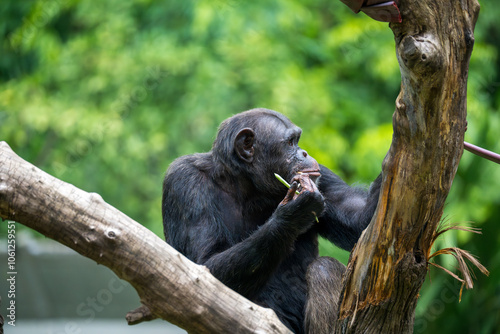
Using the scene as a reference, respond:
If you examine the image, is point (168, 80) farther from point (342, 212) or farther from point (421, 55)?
point (421, 55)

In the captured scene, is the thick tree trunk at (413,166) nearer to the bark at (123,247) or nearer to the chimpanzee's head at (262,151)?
the bark at (123,247)

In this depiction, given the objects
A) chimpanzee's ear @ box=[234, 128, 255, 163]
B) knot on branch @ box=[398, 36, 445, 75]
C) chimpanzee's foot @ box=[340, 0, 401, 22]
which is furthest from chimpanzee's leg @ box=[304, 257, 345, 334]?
chimpanzee's foot @ box=[340, 0, 401, 22]

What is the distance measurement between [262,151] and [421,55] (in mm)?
2003

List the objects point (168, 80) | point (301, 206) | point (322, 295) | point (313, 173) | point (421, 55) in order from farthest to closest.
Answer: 1. point (168, 80)
2. point (313, 173)
3. point (322, 295)
4. point (301, 206)
5. point (421, 55)

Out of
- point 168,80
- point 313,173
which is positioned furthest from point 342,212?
point 168,80

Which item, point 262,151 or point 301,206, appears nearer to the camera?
Result: point 301,206

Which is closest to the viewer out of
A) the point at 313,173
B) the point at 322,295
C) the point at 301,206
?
the point at 301,206

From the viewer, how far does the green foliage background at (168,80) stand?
32.2 feet

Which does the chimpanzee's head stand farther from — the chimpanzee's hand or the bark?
the bark

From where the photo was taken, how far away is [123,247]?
301cm

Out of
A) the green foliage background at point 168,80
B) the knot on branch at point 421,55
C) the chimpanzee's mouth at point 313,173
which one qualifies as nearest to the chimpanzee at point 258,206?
the chimpanzee's mouth at point 313,173

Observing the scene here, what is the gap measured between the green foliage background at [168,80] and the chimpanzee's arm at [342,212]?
3771mm

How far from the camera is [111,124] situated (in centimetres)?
1009

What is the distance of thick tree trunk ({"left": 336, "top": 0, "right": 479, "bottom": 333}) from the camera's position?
270 cm
